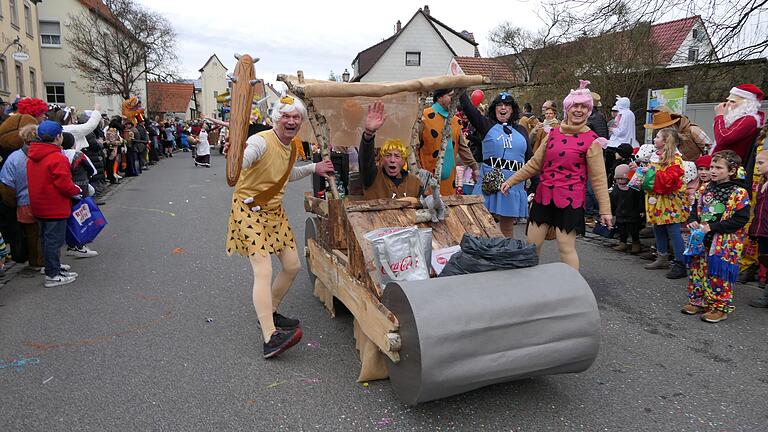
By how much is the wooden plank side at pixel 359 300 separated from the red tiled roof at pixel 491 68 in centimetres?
2548

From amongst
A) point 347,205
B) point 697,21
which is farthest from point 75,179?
point 697,21

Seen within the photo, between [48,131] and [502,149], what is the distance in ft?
14.9

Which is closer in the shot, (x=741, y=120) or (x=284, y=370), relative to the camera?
(x=284, y=370)

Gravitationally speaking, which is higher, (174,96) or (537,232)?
(174,96)

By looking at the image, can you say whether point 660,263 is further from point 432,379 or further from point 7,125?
A: point 7,125

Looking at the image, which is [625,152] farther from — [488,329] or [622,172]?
[488,329]

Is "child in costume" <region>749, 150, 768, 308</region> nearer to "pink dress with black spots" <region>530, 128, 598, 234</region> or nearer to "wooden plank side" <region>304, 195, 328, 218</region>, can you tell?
"pink dress with black spots" <region>530, 128, 598, 234</region>

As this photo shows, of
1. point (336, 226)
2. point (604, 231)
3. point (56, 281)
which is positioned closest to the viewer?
point (336, 226)

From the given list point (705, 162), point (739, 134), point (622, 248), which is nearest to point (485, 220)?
point (705, 162)

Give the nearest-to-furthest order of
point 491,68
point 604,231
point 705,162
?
1. point 705,162
2. point 604,231
3. point 491,68

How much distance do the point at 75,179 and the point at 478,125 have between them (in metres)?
5.08

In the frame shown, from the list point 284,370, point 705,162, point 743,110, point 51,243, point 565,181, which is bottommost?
point 284,370

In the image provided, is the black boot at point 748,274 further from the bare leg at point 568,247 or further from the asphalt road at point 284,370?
the bare leg at point 568,247

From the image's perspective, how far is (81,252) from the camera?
6.55 meters
